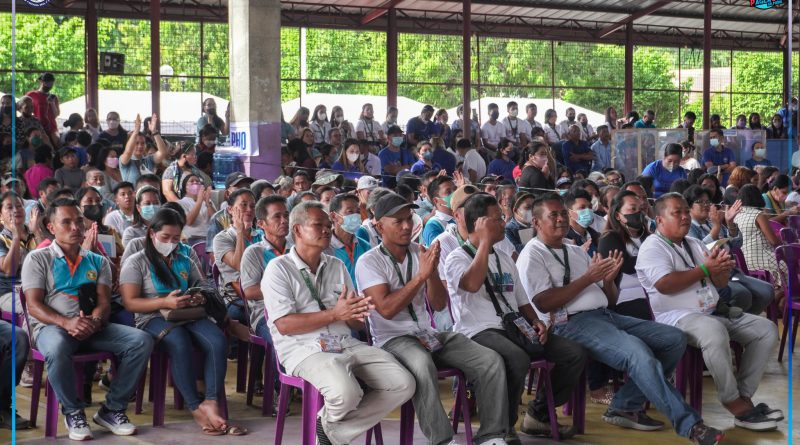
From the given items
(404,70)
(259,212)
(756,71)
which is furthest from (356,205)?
(756,71)

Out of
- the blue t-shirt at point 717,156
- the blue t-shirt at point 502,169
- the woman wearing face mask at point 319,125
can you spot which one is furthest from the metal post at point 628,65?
the blue t-shirt at point 502,169

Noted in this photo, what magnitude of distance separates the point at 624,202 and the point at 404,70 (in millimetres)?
15716

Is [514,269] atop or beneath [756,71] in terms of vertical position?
beneath

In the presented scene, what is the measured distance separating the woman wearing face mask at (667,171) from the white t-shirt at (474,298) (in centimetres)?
661

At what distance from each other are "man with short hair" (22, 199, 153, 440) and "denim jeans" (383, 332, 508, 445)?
1.30 meters

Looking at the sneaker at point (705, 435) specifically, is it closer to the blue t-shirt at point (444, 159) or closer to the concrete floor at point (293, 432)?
the concrete floor at point (293, 432)

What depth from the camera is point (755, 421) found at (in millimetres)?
4871

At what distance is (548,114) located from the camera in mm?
16812

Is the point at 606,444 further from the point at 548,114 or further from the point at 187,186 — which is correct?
the point at 548,114

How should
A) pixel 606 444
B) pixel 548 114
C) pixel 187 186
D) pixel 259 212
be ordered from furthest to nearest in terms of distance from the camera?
pixel 548 114 < pixel 187 186 < pixel 259 212 < pixel 606 444

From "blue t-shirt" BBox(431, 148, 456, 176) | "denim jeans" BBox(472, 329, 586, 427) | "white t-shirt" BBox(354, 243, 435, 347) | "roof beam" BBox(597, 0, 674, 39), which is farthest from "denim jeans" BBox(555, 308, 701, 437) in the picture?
"roof beam" BBox(597, 0, 674, 39)

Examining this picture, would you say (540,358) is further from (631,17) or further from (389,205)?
(631,17)

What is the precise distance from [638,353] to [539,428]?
59 centimetres

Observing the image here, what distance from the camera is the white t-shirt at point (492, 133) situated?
16.0 metres
